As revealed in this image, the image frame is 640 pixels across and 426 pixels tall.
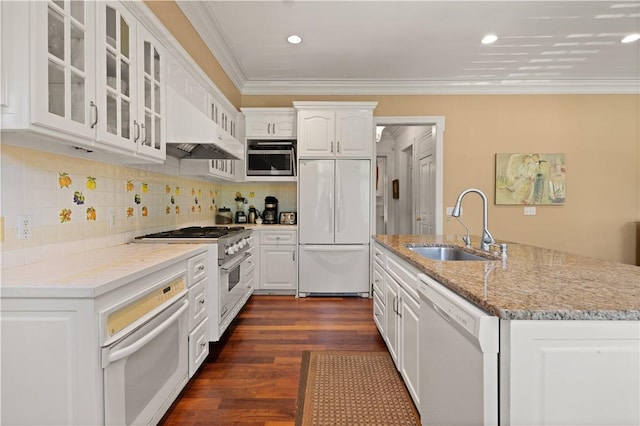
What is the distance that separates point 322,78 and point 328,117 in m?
0.69

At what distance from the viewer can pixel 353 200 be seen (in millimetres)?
4066

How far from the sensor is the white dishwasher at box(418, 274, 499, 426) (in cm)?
90

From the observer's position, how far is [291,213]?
179 inches

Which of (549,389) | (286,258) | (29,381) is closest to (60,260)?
(29,381)

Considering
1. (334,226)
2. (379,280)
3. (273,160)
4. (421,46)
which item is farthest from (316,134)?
(379,280)

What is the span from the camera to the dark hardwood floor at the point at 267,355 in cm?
184

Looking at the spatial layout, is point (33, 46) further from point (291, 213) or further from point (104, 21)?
point (291, 213)

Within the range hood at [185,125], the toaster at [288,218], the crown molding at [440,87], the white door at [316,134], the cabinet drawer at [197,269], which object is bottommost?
the cabinet drawer at [197,269]

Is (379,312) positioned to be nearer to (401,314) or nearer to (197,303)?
(401,314)

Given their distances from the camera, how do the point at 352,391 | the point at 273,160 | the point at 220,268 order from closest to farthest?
the point at 352,391
the point at 220,268
the point at 273,160

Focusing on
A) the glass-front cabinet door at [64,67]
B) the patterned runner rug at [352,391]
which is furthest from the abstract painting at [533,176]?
the glass-front cabinet door at [64,67]

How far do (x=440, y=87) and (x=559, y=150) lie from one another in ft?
6.18

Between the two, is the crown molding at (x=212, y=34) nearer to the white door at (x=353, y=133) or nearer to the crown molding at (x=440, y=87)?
the crown molding at (x=440, y=87)

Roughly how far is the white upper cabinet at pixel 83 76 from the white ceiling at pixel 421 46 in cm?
114
